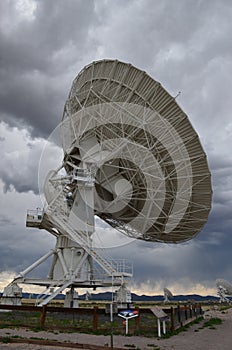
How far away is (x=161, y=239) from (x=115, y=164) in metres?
7.41

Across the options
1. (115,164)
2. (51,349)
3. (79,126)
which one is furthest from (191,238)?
(51,349)

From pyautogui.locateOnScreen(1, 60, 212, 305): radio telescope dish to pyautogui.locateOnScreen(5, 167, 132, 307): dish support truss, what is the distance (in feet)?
0.23

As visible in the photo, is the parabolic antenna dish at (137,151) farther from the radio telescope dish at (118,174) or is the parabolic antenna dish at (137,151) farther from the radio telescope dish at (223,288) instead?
the radio telescope dish at (223,288)

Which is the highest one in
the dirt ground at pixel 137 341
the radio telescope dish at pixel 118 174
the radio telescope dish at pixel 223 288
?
the radio telescope dish at pixel 118 174

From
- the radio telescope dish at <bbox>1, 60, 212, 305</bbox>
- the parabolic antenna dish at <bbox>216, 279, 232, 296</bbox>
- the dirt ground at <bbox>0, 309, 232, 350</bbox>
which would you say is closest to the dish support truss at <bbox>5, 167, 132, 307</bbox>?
the radio telescope dish at <bbox>1, 60, 212, 305</bbox>

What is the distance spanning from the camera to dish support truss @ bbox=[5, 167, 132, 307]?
72.3 feet

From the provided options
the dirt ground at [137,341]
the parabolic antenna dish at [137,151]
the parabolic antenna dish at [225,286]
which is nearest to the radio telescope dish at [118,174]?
the parabolic antenna dish at [137,151]

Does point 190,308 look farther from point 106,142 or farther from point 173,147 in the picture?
point 106,142

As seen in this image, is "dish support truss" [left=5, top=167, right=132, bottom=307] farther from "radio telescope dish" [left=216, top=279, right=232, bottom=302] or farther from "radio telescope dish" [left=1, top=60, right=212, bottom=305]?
"radio telescope dish" [left=216, top=279, right=232, bottom=302]

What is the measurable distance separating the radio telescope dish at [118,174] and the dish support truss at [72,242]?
7 cm

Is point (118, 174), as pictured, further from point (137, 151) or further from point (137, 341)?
point (137, 341)

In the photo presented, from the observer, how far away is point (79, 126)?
23.0 m

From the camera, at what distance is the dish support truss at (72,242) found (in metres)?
22.0

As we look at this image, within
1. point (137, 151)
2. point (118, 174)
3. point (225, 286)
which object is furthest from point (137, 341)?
point (225, 286)
